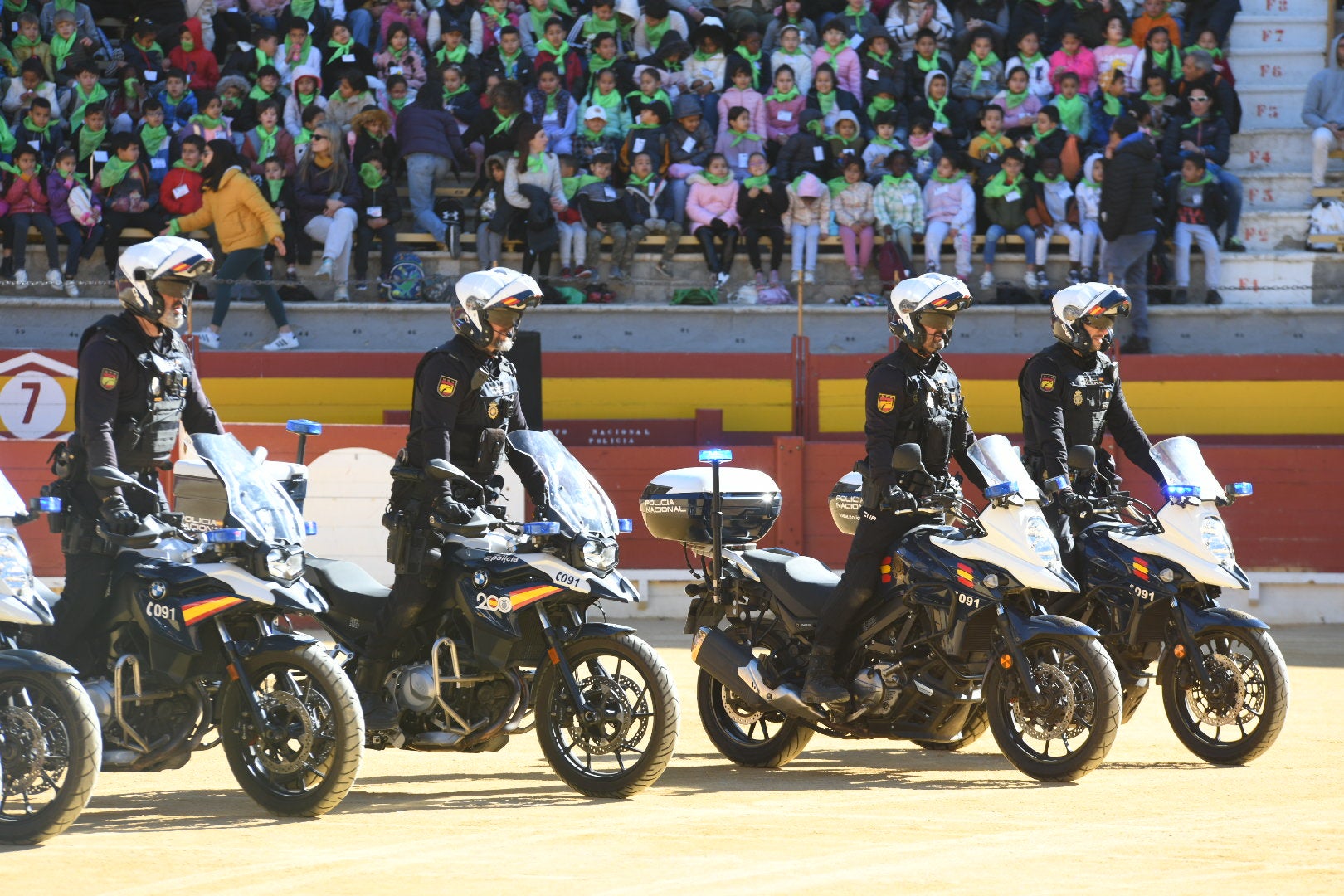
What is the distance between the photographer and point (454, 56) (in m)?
18.4

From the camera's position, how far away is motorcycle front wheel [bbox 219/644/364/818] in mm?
6512

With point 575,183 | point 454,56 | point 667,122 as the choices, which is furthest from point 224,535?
point 454,56

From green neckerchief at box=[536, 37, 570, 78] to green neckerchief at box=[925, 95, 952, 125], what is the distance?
12.2 feet

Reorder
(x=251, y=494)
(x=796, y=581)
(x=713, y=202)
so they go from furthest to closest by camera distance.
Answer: (x=713, y=202) < (x=796, y=581) < (x=251, y=494)

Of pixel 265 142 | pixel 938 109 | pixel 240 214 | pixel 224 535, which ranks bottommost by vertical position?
pixel 224 535

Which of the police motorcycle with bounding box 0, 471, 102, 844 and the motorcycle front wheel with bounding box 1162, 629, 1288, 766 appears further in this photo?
the motorcycle front wheel with bounding box 1162, 629, 1288, 766

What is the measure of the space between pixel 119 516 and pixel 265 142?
11670 millimetres

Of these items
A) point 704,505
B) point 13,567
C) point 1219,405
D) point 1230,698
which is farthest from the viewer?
point 1219,405

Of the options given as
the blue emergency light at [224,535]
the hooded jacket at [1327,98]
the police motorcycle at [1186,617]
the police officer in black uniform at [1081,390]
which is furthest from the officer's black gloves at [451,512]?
the hooded jacket at [1327,98]

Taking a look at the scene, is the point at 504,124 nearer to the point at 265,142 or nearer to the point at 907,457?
the point at 265,142

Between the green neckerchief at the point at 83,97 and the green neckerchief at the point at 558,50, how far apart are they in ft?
14.3

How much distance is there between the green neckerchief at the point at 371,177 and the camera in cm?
1738

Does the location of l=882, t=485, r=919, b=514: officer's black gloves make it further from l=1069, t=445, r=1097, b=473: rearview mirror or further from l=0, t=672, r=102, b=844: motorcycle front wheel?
l=0, t=672, r=102, b=844: motorcycle front wheel

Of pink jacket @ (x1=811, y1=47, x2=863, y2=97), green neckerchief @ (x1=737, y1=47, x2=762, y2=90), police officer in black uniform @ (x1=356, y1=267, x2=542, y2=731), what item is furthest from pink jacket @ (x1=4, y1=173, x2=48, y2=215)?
police officer in black uniform @ (x1=356, y1=267, x2=542, y2=731)
